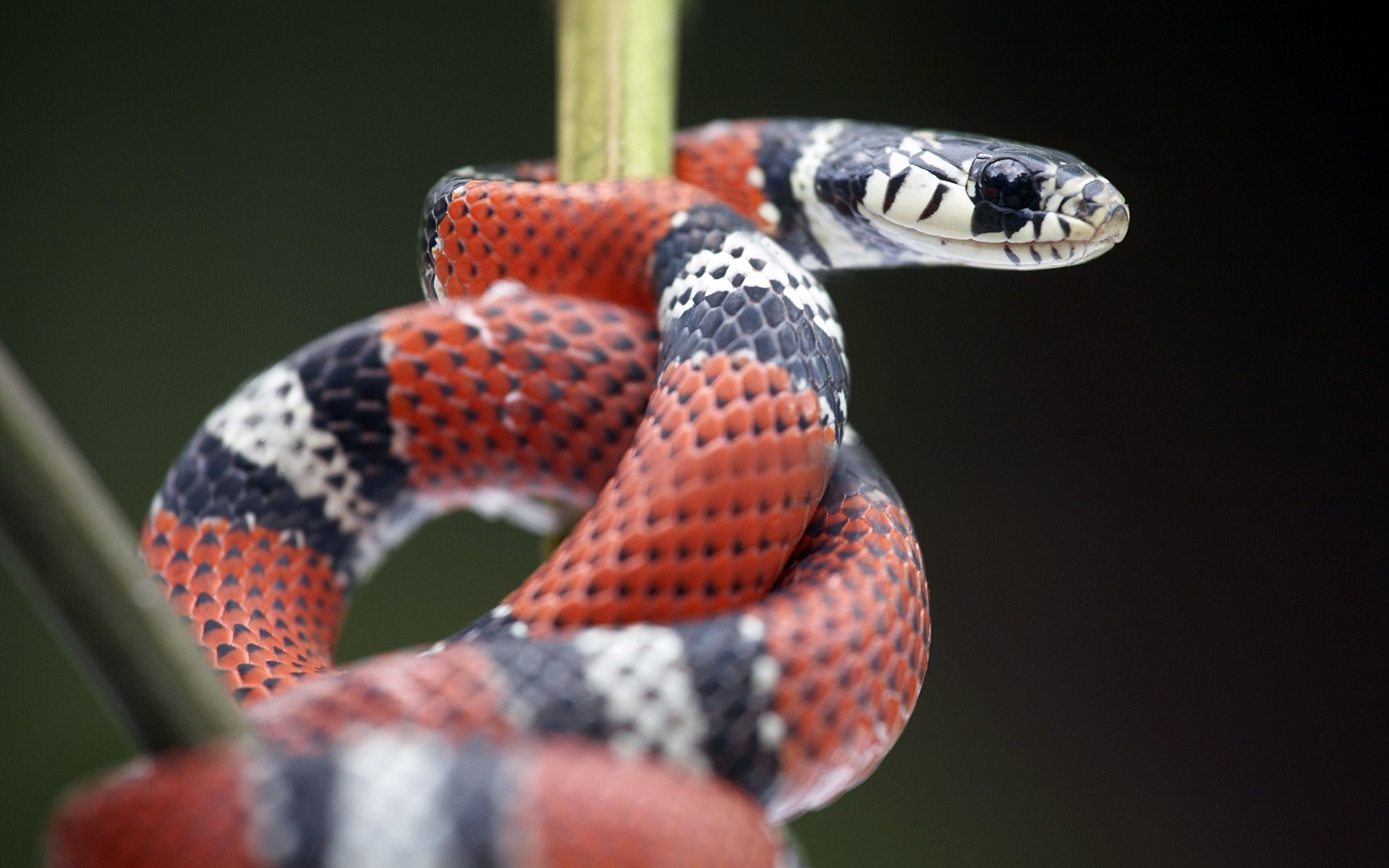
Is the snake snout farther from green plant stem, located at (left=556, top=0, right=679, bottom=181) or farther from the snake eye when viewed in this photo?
green plant stem, located at (left=556, top=0, right=679, bottom=181)

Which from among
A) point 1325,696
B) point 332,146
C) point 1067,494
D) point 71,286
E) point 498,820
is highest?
point 498,820

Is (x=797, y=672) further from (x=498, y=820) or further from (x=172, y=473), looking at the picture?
(x=172, y=473)

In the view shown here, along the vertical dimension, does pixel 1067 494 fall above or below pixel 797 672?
below

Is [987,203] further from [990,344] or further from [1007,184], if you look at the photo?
[990,344]

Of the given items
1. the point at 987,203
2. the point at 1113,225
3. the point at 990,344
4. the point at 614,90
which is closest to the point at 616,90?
the point at 614,90

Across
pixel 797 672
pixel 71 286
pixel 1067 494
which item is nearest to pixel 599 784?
pixel 797 672

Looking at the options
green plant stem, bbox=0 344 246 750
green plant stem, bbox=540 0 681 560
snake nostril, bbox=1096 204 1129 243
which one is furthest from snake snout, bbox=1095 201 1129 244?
green plant stem, bbox=0 344 246 750
